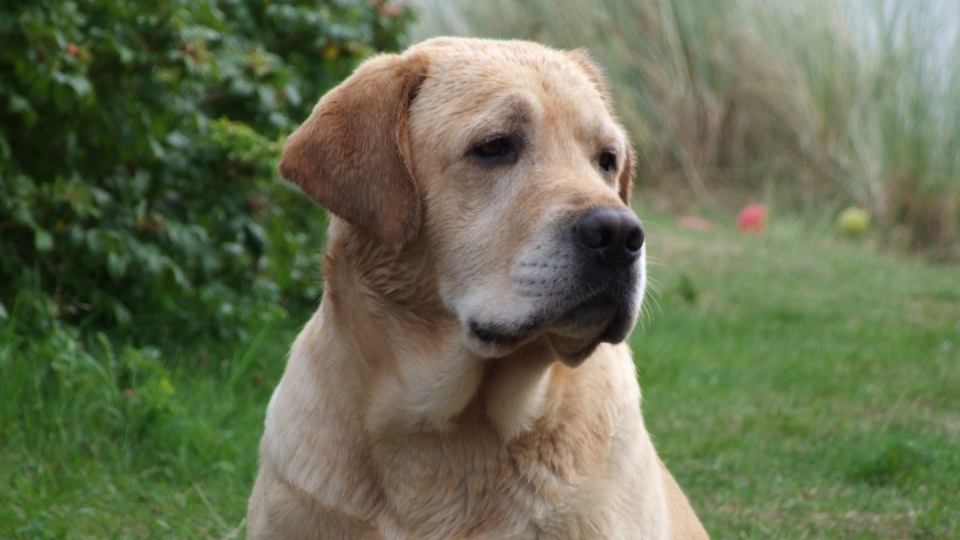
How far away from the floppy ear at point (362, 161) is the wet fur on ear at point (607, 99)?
0.70m

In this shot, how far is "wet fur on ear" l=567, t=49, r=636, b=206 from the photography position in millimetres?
3494

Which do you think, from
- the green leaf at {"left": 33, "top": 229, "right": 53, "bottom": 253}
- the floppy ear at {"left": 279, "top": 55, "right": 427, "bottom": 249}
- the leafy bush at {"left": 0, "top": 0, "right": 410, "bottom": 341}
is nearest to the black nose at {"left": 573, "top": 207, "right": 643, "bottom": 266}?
the floppy ear at {"left": 279, "top": 55, "right": 427, "bottom": 249}

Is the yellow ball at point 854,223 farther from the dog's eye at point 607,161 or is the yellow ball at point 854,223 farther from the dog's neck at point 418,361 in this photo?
the dog's neck at point 418,361

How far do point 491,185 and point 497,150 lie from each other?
11 centimetres

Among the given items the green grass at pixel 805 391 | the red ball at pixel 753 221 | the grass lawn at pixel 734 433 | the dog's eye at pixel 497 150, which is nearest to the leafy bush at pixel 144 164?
the grass lawn at pixel 734 433

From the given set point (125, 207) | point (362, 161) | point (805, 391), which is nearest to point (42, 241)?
point (125, 207)

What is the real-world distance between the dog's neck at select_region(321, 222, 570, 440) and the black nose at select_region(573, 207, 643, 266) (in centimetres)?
37

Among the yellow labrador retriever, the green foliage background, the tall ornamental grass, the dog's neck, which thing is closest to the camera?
the yellow labrador retriever

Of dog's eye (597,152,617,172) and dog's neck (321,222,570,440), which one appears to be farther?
dog's eye (597,152,617,172)

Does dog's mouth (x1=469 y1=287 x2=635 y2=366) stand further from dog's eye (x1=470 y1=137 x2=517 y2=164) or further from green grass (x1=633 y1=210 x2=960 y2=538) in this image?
green grass (x1=633 y1=210 x2=960 y2=538)

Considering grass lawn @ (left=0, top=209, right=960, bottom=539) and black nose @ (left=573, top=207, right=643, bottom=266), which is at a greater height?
black nose @ (left=573, top=207, right=643, bottom=266)

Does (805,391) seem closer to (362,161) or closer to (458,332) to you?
(458,332)

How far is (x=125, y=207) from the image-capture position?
4832mm

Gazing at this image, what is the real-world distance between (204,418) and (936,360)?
426 centimetres
